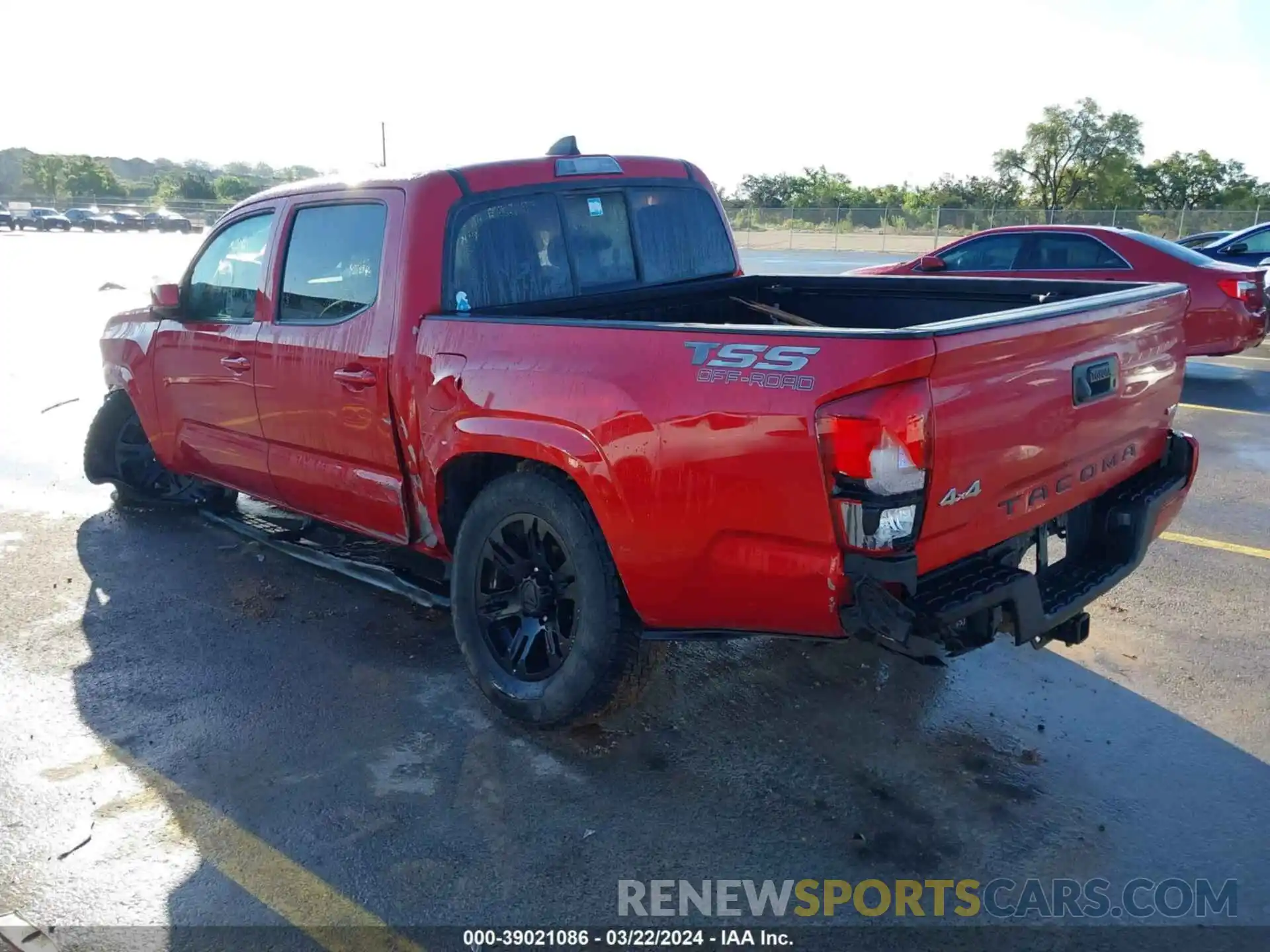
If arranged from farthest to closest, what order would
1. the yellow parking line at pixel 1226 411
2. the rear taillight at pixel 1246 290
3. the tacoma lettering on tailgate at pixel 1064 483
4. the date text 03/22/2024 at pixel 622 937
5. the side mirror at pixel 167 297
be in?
the rear taillight at pixel 1246 290 → the yellow parking line at pixel 1226 411 → the side mirror at pixel 167 297 → the tacoma lettering on tailgate at pixel 1064 483 → the date text 03/22/2024 at pixel 622 937

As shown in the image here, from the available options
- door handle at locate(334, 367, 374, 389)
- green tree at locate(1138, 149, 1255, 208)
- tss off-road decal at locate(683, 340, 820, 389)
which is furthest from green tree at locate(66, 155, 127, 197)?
tss off-road decal at locate(683, 340, 820, 389)

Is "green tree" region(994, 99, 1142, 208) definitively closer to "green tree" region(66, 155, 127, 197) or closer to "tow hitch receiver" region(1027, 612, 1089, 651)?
"tow hitch receiver" region(1027, 612, 1089, 651)

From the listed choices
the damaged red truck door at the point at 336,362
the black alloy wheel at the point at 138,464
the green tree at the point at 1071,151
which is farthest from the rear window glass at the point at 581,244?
the green tree at the point at 1071,151

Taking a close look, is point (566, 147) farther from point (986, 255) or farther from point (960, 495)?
point (986, 255)

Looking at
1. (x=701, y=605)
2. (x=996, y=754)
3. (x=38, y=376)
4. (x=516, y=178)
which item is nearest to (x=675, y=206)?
(x=516, y=178)

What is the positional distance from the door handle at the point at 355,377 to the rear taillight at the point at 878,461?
209cm

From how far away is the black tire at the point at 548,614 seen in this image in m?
3.45

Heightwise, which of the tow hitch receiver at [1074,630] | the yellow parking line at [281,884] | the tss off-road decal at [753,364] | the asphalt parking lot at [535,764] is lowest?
the yellow parking line at [281,884]

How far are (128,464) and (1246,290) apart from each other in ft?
31.8

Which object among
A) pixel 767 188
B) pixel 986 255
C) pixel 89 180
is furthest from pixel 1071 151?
pixel 89 180

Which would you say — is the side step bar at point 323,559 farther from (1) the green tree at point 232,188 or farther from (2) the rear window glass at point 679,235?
(1) the green tree at point 232,188

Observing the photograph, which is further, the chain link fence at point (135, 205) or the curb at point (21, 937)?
the chain link fence at point (135, 205)

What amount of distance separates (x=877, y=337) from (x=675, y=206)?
2.46 metres

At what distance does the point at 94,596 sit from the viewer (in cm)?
518
